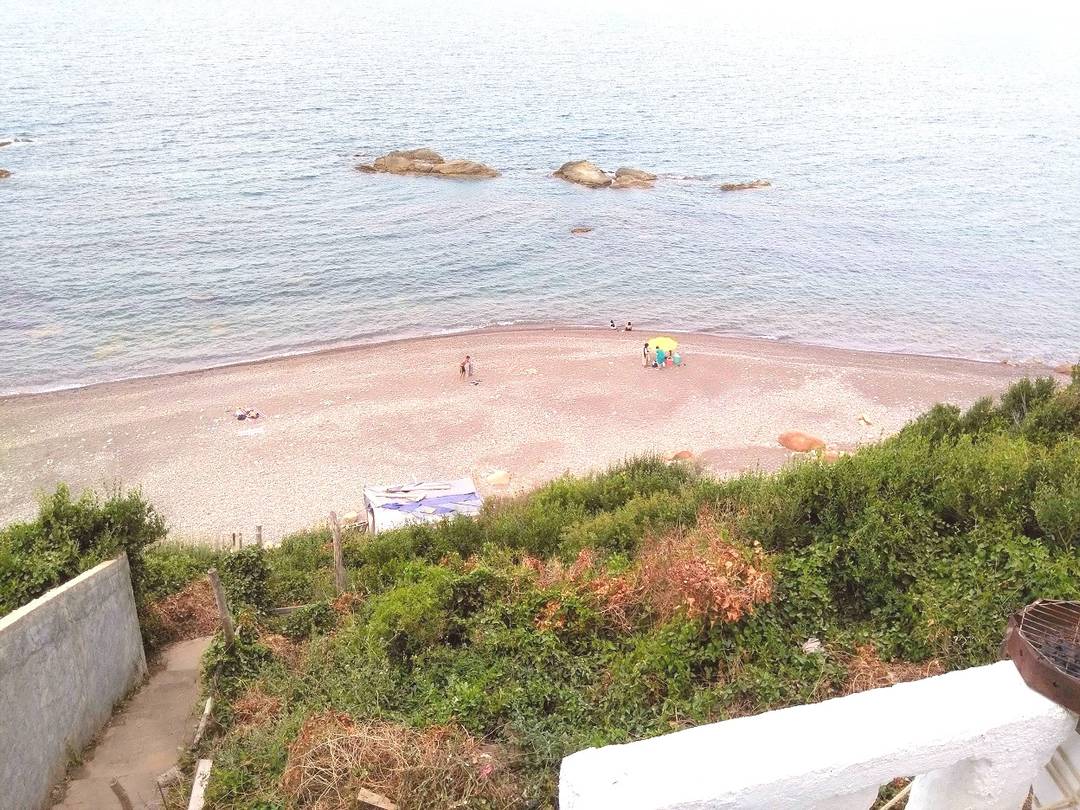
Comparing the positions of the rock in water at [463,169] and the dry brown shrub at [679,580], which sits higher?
the rock in water at [463,169]

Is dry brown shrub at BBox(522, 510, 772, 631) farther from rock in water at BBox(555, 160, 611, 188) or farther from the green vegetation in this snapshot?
rock in water at BBox(555, 160, 611, 188)

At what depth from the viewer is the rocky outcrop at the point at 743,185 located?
61.8 m

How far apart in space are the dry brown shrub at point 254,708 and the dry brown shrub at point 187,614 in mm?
3481

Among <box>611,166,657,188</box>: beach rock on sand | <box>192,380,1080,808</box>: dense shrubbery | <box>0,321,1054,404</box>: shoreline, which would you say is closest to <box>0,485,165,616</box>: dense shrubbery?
<box>192,380,1080,808</box>: dense shrubbery

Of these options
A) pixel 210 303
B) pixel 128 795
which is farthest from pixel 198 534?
pixel 210 303

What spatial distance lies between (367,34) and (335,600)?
148m

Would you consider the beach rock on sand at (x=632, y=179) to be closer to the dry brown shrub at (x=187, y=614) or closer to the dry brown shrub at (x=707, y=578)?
the dry brown shrub at (x=187, y=614)

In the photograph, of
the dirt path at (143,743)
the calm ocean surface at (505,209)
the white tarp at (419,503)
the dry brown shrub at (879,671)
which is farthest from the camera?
the calm ocean surface at (505,209)

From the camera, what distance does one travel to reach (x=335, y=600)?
1314 cm

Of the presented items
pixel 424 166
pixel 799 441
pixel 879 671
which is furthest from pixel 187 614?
pixel 424 166

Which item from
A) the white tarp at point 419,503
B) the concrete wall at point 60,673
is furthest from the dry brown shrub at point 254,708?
the white tarp at point 419,503

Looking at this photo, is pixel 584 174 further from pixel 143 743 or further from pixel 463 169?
pixel 143 743

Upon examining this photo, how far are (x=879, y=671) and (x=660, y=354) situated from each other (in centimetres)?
2782

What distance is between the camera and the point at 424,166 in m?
63.0
